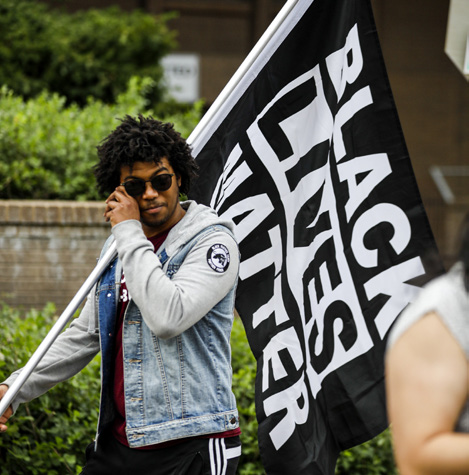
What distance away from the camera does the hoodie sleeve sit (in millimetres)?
2920

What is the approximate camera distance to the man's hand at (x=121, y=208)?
315 centimetres

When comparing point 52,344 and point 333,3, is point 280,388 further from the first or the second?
point 333,3

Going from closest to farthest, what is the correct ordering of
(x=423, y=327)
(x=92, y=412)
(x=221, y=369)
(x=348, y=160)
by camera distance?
(x=423, y=327), (x=221, y=369), (x=348, y=160), (x=92, y=412)

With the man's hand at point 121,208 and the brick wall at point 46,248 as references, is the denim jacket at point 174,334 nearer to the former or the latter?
the man's hand at point 121,208

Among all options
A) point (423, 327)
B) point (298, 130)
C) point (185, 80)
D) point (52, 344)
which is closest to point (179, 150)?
point (298, 130)

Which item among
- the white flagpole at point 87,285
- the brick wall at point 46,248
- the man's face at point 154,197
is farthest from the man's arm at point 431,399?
the brick wall at point 46,248

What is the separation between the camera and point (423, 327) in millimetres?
1754

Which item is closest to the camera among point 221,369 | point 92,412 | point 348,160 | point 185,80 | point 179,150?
point 221,369

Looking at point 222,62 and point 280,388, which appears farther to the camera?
point 222,62

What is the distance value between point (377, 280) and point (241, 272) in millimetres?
576

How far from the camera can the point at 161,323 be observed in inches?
114

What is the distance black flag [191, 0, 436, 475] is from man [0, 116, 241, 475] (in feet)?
1.42

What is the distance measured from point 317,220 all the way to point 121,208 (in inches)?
35.5

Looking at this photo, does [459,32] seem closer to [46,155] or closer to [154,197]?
[154,197]
